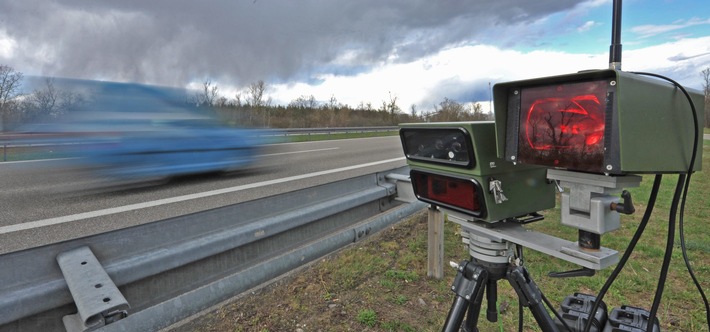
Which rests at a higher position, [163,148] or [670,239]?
[163,148]

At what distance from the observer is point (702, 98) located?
1.10 meters

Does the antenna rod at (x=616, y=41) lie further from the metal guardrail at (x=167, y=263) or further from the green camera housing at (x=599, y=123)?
the metal guardrail at (x=167, y=263)

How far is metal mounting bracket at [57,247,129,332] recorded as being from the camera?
2.92ft

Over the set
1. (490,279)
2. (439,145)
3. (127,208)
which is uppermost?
(439,145)

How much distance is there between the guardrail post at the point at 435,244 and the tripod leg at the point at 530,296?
144cm

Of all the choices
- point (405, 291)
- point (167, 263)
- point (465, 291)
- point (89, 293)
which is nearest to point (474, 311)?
point (465, 291)

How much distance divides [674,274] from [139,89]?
7231 mm

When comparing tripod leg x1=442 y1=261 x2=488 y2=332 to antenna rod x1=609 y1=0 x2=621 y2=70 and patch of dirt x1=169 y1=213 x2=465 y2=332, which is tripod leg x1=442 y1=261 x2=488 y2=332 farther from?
patch of dirt x1=169 y1=213 x2=465 y2=332

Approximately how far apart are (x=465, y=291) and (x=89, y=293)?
1131 mm

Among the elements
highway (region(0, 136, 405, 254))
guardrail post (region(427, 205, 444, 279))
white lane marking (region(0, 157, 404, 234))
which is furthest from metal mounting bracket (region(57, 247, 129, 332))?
white lane marking (region(0, 157, 404, 234))

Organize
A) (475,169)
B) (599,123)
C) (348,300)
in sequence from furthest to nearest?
(348,300) → (475,169) → (599,123)

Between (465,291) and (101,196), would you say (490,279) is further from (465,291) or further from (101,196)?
(101,196)

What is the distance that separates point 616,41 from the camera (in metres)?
1.03

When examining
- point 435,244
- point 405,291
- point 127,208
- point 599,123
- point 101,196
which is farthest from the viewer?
point 101,196
